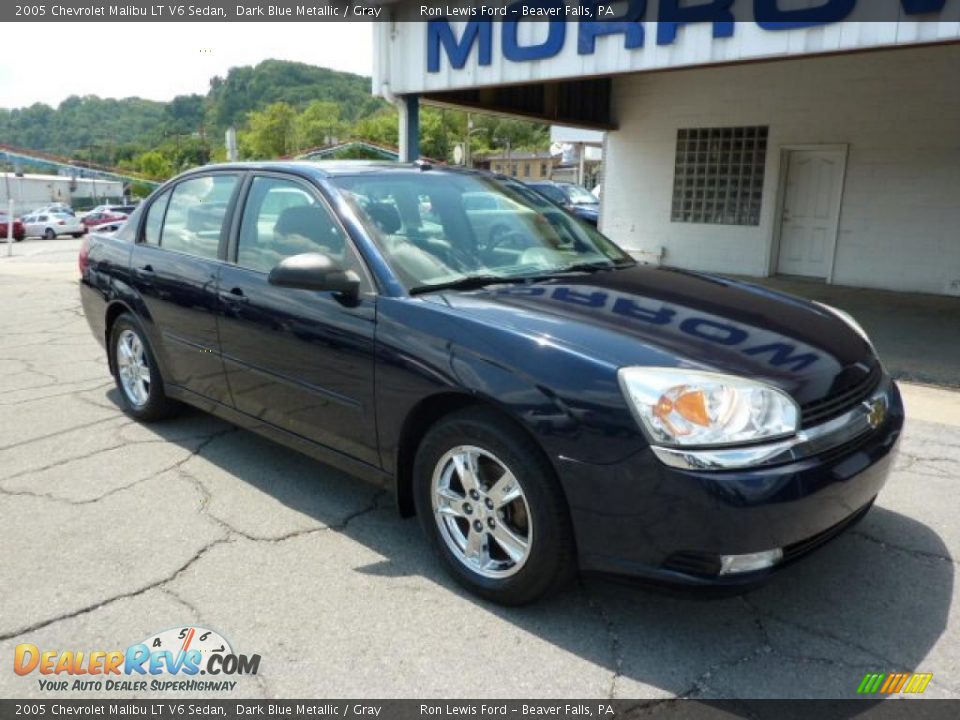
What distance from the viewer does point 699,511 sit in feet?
7.44

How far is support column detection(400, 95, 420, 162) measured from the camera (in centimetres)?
1032

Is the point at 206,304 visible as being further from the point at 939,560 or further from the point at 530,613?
the point at 939,560

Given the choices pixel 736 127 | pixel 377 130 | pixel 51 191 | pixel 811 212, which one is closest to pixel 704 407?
pixel 811 212

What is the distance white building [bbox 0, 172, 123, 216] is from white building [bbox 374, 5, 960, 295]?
50.4 meters

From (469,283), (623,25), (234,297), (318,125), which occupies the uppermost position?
(318,125)

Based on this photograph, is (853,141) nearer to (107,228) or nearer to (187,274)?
(187,274)

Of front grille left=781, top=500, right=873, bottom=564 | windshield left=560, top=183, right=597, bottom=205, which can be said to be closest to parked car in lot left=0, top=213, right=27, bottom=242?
windshield left=560, top=183, right=597, bottom=205

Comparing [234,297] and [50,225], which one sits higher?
[234,297]

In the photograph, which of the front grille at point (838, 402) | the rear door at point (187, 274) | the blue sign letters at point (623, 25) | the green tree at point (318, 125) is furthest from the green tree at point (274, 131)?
the front grille at point (838, 402)

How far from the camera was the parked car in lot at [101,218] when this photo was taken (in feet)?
122

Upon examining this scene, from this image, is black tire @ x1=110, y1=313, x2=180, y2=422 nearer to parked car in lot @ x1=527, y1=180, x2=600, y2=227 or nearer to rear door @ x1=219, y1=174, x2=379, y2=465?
rear door @ x1=219, y1=174, x2=379, y2=465

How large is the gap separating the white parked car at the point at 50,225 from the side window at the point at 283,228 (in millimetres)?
35167

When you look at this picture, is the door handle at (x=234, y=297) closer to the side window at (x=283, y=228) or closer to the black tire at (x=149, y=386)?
the side window at (x=283, y=228)

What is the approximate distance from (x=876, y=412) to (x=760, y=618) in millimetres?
872
